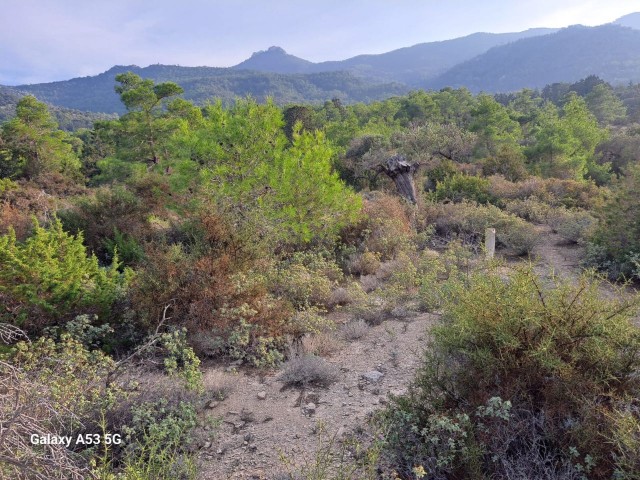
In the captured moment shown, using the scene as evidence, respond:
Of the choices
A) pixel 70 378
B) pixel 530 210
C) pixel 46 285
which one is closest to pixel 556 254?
pixel 530 210

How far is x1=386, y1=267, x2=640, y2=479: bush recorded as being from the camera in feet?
7.72

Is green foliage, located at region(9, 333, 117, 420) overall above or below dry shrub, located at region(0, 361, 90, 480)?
below

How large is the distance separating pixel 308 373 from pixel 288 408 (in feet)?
1.50

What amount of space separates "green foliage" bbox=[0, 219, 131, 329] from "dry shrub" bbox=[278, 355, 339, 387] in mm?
2422

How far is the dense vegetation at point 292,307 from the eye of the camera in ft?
8.02

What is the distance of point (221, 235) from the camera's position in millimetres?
5488

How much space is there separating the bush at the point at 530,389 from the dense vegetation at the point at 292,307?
1 cm

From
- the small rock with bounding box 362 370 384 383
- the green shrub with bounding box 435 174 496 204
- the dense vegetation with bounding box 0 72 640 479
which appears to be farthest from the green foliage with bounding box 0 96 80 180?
the small rock with bounding box 362 370 384 383

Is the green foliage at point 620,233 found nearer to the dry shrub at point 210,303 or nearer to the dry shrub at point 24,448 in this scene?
the dry shrub at point 210,303

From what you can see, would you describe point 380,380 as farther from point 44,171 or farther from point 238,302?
point 44,171

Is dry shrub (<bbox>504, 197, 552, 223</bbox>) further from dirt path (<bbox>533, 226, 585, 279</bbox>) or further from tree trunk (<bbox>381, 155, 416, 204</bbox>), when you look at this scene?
tree trunk (<bbox>381, 155, 416, 204</bbox>)

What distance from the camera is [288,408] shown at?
3586mm

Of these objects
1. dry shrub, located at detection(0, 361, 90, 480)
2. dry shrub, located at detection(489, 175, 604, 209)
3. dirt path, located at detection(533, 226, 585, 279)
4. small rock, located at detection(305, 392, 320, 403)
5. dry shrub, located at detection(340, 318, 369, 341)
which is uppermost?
dry shrub, located at detection(0, 361, 90, 480)

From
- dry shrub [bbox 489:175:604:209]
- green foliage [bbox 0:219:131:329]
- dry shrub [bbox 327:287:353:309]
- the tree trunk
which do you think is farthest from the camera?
dry shrub [bbox 489:175:604:209]
